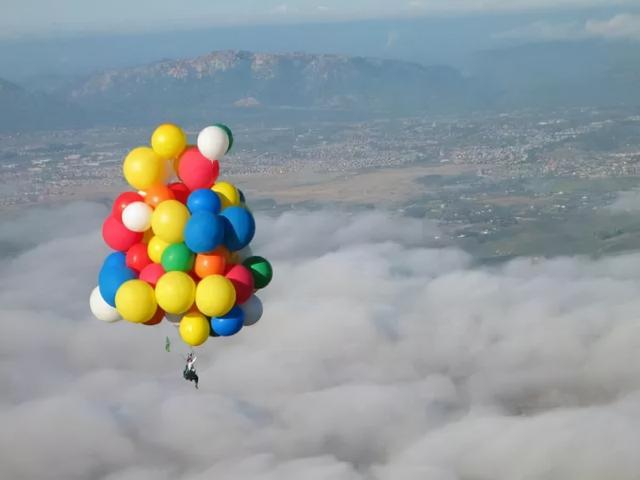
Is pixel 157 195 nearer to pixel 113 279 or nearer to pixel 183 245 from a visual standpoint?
pixel 183 245

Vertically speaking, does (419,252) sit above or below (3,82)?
below

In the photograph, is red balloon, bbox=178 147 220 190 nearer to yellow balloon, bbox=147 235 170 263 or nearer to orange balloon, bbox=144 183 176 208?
orange balloon, bbox=144 183 176 208

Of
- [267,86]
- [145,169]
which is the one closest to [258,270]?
[145,169]

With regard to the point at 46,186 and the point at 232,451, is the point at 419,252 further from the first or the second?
the point at 46,186

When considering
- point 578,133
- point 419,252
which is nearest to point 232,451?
point 419,252

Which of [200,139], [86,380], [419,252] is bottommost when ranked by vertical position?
[200,139]
